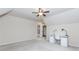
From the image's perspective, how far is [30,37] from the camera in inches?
114

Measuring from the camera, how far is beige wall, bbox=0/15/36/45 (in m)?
2.86

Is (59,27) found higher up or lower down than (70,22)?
lower down

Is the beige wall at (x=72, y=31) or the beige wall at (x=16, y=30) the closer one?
the beige wall at (x=72, y=31)

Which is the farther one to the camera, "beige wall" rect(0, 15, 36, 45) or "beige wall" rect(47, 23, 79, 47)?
"beige wall" rect(0, 15, 36, 45)

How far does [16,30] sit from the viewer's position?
9.46ft

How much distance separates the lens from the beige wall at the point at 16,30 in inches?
113

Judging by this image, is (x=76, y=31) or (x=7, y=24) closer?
(x=76, y=31)
